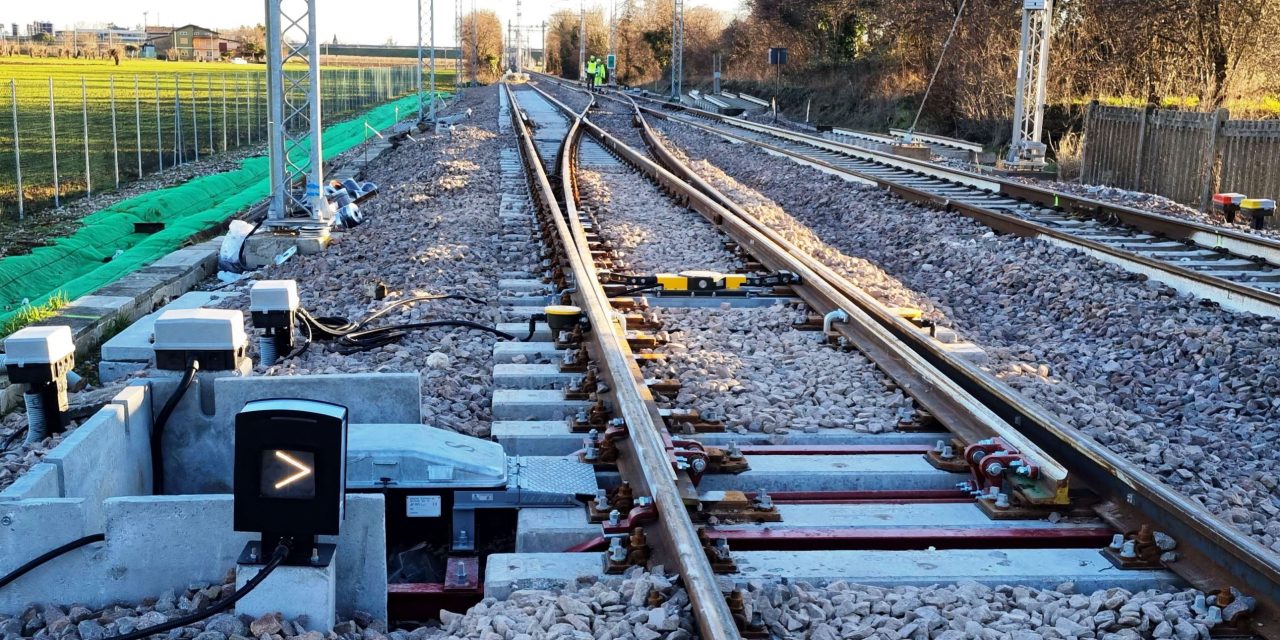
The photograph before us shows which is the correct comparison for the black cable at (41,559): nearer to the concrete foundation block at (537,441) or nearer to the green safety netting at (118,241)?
the concrete foundation block at (537,441)

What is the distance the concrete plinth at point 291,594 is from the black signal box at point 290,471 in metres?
0.12

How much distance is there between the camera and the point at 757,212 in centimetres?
1350

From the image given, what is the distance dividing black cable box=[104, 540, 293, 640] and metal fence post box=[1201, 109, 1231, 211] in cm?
1526

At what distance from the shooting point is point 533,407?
227 inches

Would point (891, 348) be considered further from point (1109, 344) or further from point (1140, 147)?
point (1140, 147)

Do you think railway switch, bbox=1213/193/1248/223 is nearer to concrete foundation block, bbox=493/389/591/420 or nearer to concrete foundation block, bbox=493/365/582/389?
concrete foundation block, bbox=493/365/582/389

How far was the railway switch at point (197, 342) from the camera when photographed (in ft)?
16.4

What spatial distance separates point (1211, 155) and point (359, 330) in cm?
1303

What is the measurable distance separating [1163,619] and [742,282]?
5182 mm

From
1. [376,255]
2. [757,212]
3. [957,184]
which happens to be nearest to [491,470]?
[376,255]

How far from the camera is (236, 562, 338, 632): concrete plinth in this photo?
3.64 meters

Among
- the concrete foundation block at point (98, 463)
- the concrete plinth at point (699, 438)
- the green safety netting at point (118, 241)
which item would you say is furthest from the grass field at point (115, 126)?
the concrete plinth at point (699, 438)

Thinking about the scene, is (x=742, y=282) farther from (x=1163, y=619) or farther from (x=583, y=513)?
(x=1163, y=619)

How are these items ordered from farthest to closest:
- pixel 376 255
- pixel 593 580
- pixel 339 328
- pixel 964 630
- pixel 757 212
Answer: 1. pixel 757 212
2. pixel 376 255
3. pixel 339 328
4. pixel 593 580
5. pixel 964 630
